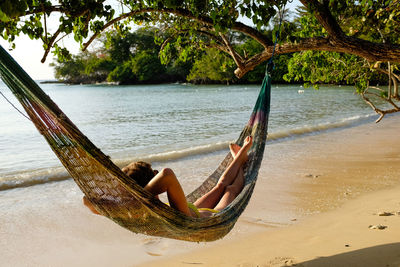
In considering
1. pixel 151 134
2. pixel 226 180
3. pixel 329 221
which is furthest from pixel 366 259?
pixel 151 134

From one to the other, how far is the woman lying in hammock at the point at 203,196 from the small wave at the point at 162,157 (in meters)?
2.93

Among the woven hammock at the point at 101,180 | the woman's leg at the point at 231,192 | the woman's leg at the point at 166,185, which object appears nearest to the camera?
the woven hammock at the point at 101,180

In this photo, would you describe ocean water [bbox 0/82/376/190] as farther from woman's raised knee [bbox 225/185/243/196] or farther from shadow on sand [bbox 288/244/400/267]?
shadow on sand [bbox 288/244/400/267]

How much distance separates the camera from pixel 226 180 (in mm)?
2424

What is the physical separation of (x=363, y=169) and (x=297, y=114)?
6846mm

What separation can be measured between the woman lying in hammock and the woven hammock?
110 millimetres

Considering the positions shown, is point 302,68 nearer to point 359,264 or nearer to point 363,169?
point 363,169

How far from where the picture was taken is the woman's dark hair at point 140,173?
6.02ft

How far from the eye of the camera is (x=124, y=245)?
8.66 feet

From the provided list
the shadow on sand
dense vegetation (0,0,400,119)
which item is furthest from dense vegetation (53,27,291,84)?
the shadow on sand

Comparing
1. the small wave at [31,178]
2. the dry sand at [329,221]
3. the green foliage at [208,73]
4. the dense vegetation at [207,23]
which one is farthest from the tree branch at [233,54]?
the green foliage at [208,73]

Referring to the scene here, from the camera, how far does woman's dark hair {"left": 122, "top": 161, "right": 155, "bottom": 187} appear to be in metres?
1.83

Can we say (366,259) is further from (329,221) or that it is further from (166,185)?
(166,185)

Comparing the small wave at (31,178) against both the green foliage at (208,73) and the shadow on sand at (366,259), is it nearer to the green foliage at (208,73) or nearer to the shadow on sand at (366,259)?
the shadow on sand at (366,259)
